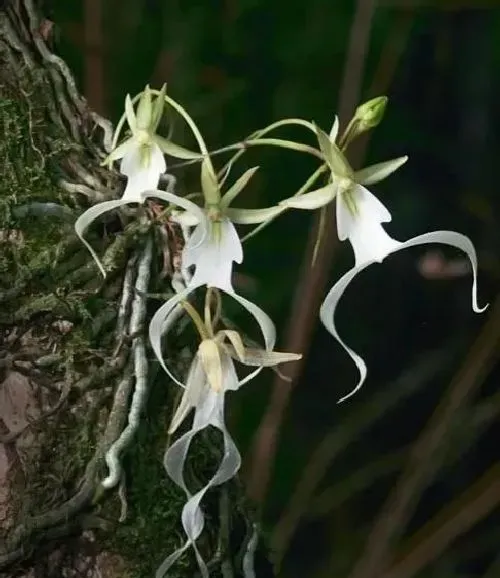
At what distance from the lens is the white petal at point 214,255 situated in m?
0.30

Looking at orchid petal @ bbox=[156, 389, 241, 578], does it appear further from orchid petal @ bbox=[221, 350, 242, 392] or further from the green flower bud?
the green flower bud

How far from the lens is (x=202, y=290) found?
0.46m

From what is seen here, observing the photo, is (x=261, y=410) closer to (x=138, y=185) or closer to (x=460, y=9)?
(x=460, y=9)

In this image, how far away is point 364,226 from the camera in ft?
1.04

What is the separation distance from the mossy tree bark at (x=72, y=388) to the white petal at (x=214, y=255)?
63mm

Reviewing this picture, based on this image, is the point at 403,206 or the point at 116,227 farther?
the point at 403,206

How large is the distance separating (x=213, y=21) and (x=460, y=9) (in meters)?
0.24

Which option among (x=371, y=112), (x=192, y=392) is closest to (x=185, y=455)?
(x=192, y=392)

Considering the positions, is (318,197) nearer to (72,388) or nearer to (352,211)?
(352,211)

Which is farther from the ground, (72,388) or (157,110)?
(157,110)

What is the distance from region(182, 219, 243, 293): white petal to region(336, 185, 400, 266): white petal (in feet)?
0.12

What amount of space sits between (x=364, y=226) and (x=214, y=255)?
0.05 meters

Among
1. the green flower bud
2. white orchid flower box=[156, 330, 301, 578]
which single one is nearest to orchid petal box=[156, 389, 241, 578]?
white orchid flower box=[156, 330, 301, 578]

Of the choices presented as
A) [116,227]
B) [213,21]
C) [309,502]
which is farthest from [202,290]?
[309,502]
